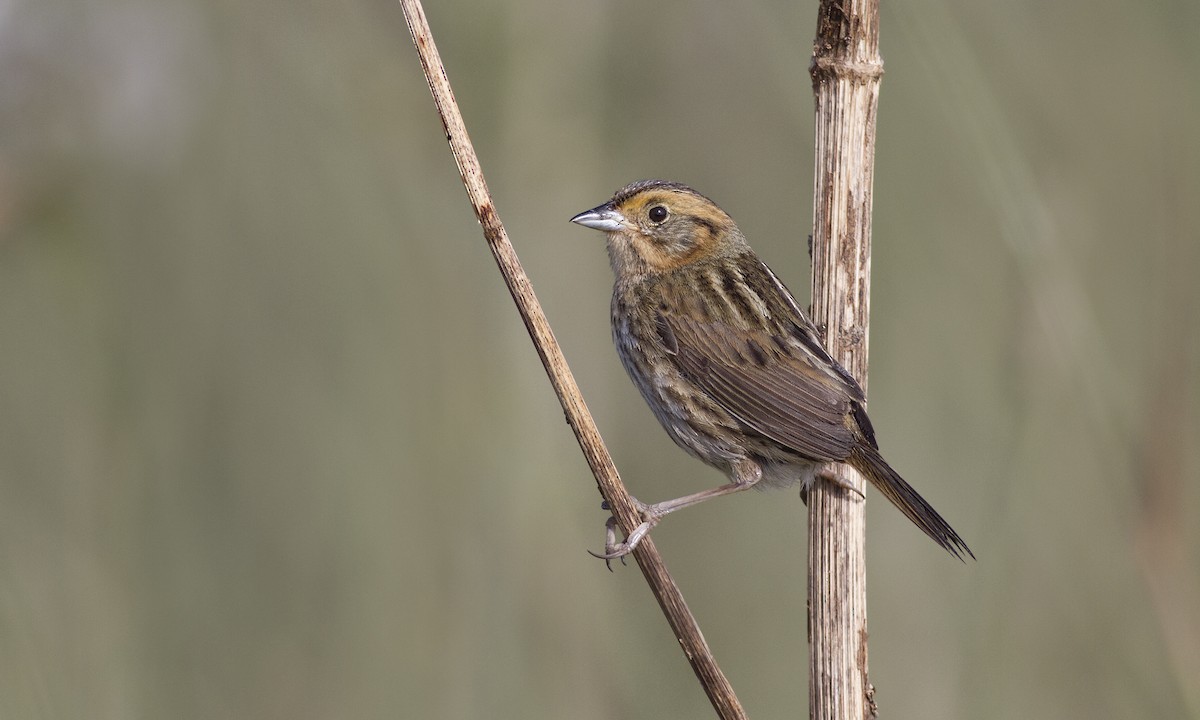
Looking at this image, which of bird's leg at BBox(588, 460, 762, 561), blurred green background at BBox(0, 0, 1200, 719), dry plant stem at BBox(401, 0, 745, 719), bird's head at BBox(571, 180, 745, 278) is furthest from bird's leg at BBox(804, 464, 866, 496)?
bird's head at BBox(571, 180, 745, 278)

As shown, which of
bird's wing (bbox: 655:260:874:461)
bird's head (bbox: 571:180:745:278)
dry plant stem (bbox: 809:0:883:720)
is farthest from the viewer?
bird's head (bbox: 571:180:745:278)

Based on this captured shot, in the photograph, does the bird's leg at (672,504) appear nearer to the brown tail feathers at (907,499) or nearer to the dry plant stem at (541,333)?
the brown tail feathers at (907,499)

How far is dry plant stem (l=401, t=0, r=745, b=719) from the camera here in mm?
2375

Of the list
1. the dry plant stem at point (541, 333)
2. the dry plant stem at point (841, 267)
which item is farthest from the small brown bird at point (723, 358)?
the dry plant stem at point (541, 333)

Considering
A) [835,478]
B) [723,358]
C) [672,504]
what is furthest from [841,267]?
[672,504]

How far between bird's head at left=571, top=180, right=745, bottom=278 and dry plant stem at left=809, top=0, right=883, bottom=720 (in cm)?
107

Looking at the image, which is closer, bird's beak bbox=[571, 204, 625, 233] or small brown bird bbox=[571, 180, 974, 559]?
small brown bird bbox=[571, 180, 974, 559]

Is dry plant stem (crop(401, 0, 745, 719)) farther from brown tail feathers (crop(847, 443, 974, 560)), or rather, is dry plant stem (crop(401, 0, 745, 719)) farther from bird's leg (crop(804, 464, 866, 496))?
brown tail feathers (crop(847, 443, 974, 560))

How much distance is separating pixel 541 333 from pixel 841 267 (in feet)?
2.82

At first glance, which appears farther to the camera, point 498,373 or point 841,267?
point 498,373

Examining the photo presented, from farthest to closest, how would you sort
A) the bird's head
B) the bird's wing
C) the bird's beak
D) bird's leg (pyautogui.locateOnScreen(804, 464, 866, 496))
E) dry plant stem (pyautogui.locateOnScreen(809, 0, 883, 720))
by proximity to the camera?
the bird's head
the bird's beak
the bird's wing
bird's leg (pyautogui.locateOnScreen(804, 464, 866, 496))
dry plant stem (pyautogui.locateOnScreen(809, 0, 883, 720))

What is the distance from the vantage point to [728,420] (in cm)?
355

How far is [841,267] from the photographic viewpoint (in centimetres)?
288

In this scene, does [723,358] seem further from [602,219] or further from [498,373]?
[498,373]
